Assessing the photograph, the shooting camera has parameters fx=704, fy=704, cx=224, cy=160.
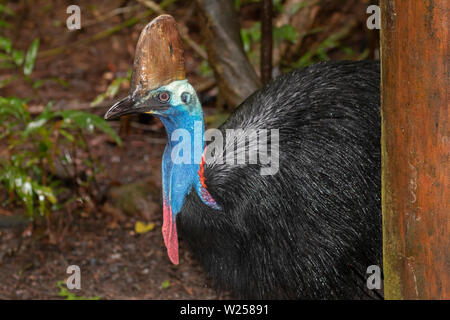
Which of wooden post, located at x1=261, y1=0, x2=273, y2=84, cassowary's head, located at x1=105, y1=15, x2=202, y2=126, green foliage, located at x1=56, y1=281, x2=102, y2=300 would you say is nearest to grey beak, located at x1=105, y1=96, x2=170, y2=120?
cassowary's head, located at x1=105, y1=15, x2=202, y2=126

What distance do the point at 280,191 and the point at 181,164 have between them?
1.17ft

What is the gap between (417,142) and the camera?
1689mm

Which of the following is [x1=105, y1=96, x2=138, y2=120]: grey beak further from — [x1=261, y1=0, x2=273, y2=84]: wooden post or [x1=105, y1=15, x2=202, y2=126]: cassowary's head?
[x1=261, y1=0, x2=273, y2=84]: wooden post

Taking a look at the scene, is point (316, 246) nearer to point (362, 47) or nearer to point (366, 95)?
point (366, 95)

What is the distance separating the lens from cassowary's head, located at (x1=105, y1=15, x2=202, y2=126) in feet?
6.97

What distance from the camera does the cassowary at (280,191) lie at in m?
2.18

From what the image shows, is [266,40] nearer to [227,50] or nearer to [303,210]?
[227,50]

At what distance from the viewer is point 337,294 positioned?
8.09ft

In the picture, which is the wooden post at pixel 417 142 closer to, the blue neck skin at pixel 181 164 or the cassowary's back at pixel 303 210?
the cassowary's back at pixel 303 210

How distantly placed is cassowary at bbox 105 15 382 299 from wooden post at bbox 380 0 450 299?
1.77 ft

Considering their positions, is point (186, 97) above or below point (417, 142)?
above

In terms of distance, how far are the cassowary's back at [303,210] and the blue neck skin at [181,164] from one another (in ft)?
0.11

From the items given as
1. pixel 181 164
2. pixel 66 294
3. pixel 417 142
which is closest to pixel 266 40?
pixel 181 164

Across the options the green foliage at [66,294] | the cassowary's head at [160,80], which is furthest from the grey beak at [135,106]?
the green foliage at [66,294]
